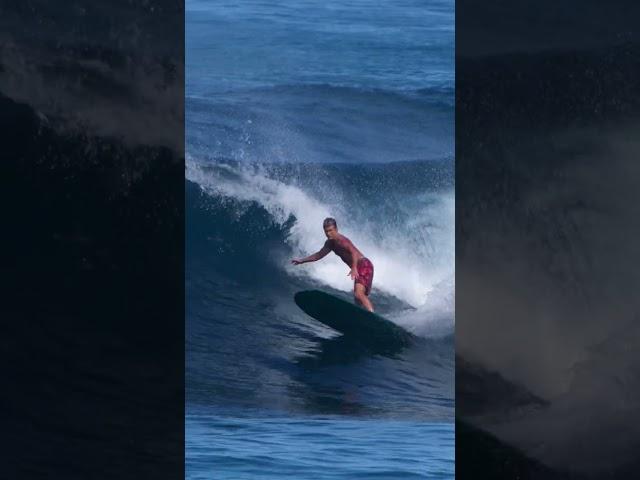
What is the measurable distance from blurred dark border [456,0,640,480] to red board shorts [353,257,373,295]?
1459 centimetres

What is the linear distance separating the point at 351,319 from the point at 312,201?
9.32 ft

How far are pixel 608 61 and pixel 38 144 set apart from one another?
217cm

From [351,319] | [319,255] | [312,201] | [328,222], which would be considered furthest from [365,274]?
[312,201]

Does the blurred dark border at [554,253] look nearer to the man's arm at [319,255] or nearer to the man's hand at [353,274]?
the man's hand at [353,274]

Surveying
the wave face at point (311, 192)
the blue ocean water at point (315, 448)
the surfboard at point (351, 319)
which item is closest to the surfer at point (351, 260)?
the wave face at point (311, 192)

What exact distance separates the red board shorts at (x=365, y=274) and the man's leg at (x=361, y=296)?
6cm

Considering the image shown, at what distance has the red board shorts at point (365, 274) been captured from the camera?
775 inches

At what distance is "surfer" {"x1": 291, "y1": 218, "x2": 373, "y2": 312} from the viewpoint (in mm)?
19656

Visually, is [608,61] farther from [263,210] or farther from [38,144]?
[263,210]

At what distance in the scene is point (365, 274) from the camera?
65.3ft

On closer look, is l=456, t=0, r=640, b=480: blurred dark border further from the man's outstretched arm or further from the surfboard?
the man's outstretched arm

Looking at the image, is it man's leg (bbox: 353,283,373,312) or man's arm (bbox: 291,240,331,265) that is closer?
man's leg (bbox: 353,283,373,312)

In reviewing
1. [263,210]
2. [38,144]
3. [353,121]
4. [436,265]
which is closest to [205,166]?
[263,210]

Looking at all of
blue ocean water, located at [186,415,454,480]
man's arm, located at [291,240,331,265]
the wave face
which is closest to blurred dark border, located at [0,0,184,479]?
blue ocean water, located at [186,415,454,480]
